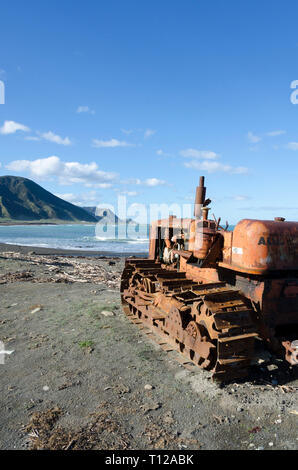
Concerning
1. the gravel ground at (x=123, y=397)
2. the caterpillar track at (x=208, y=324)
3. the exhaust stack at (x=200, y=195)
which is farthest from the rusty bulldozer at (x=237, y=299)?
the exhaust stack at (x=200, y=195)

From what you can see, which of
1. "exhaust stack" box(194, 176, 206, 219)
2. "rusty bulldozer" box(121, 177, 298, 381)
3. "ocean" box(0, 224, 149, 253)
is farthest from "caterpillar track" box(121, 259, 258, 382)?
"ocean" box(0, 224, 149, 253)

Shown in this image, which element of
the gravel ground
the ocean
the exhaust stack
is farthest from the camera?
the ocean

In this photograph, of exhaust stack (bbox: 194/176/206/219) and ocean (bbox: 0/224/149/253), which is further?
ocean (bbox: 0/224/149/253)

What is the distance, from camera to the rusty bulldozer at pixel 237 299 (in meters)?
4.91

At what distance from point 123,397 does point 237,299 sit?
2330 mm

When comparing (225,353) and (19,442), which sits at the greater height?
(225,353)

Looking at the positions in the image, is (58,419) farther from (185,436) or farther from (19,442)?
(185,436)

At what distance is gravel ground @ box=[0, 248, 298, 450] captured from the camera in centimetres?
382

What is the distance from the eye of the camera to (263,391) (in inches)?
190

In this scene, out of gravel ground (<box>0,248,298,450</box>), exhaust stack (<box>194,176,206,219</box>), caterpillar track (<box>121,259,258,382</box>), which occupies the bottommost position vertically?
gravel ground (<box>0,248,298,450</box>)

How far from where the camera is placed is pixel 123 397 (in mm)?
4766

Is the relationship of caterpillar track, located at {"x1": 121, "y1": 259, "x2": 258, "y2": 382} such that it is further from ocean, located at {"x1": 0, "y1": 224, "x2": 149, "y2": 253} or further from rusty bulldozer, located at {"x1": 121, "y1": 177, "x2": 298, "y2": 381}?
ocean, located at {"x1": 0, "y1": 224, "x2": 149, "y2": 253}
